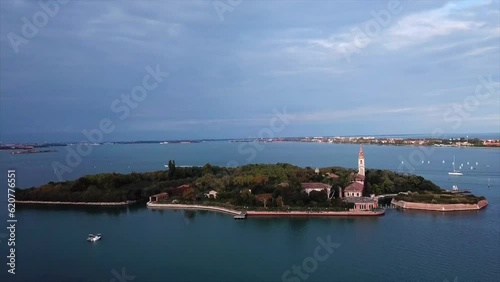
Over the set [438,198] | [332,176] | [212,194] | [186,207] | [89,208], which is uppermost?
[332,176]

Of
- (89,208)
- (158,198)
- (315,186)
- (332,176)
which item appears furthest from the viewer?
(332,176)

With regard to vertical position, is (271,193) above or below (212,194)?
above

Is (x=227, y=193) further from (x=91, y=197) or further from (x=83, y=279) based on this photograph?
(x=83, y=279)

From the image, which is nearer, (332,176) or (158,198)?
(158,198)

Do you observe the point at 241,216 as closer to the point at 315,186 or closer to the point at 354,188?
the point at 315,186

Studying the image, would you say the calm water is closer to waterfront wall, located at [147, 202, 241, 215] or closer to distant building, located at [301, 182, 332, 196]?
waterfront wall, located at [147, 202, 241, 215]

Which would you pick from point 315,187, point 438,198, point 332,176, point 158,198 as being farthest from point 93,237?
point 438,198

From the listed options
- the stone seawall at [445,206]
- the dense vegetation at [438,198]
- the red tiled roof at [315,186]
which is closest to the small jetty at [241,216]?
the red tiled roof at [315,186]

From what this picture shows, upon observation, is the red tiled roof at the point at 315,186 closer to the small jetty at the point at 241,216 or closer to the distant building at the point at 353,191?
the distant building at the point at 353,191
